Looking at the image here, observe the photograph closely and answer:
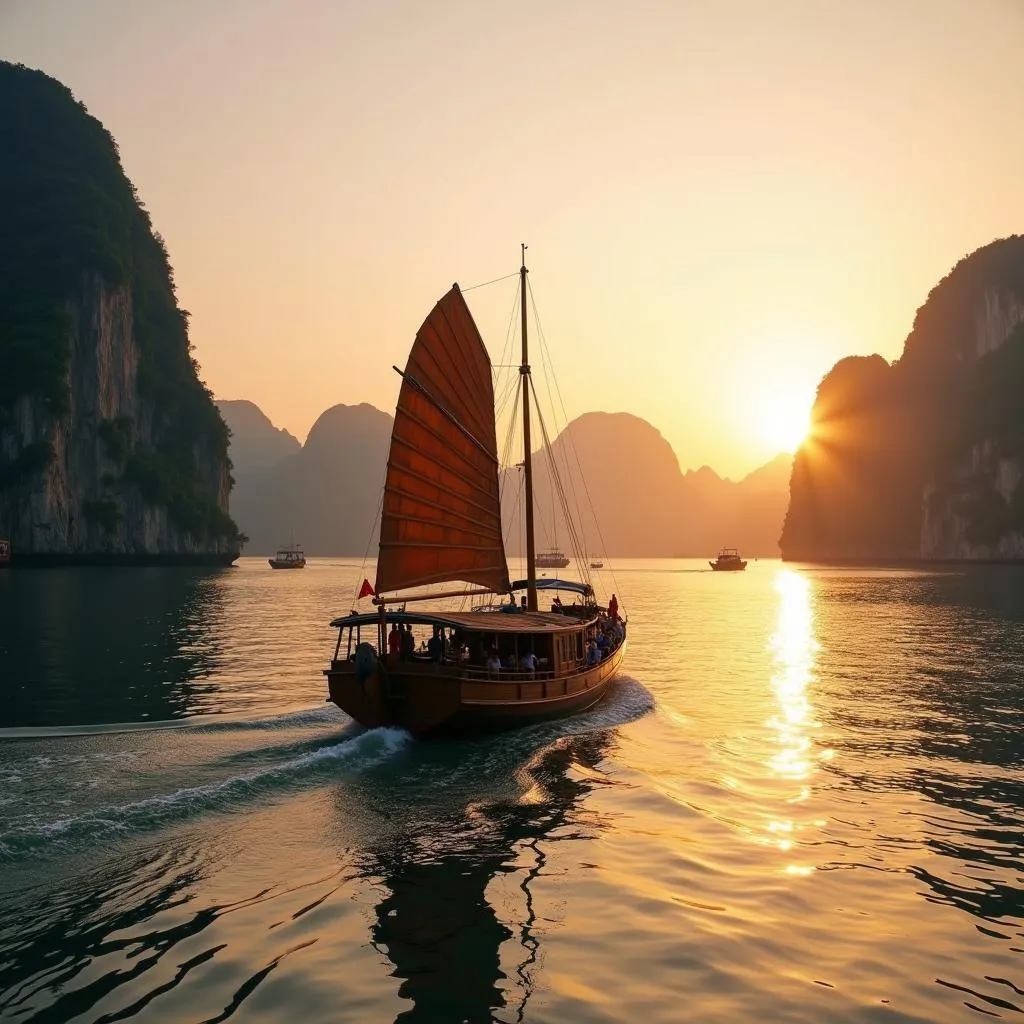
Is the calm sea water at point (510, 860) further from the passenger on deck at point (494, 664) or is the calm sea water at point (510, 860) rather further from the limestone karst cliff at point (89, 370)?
the limestone karst cliff at point (89, 370)

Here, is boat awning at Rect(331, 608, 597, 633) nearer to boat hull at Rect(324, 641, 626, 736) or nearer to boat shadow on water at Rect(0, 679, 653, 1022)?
boat hull at Rect(324, 641, 626, 736)

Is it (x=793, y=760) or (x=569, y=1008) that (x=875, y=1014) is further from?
(x=793, y=760)

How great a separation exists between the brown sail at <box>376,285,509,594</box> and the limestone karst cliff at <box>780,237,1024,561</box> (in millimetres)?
139439

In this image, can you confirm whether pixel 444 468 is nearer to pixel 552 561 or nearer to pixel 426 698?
pixel 426 698

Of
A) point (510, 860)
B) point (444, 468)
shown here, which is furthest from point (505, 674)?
point (510, 860)

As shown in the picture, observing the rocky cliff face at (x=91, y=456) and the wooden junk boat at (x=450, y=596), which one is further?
the rocky cliff face at (x=91, y=456)

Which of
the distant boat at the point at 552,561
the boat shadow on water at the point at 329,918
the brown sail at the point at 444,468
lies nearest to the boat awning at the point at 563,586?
the brown sail at the point at 444,468

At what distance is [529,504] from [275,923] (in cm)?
1709

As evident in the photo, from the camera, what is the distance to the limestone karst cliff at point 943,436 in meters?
146

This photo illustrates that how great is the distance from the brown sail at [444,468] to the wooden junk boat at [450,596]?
0.03 m

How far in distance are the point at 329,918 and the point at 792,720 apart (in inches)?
602

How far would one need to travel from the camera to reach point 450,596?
76.3 feet

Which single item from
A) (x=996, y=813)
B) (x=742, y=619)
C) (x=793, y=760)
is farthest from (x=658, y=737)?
(x=742, y=619)

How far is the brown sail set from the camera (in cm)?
2138
